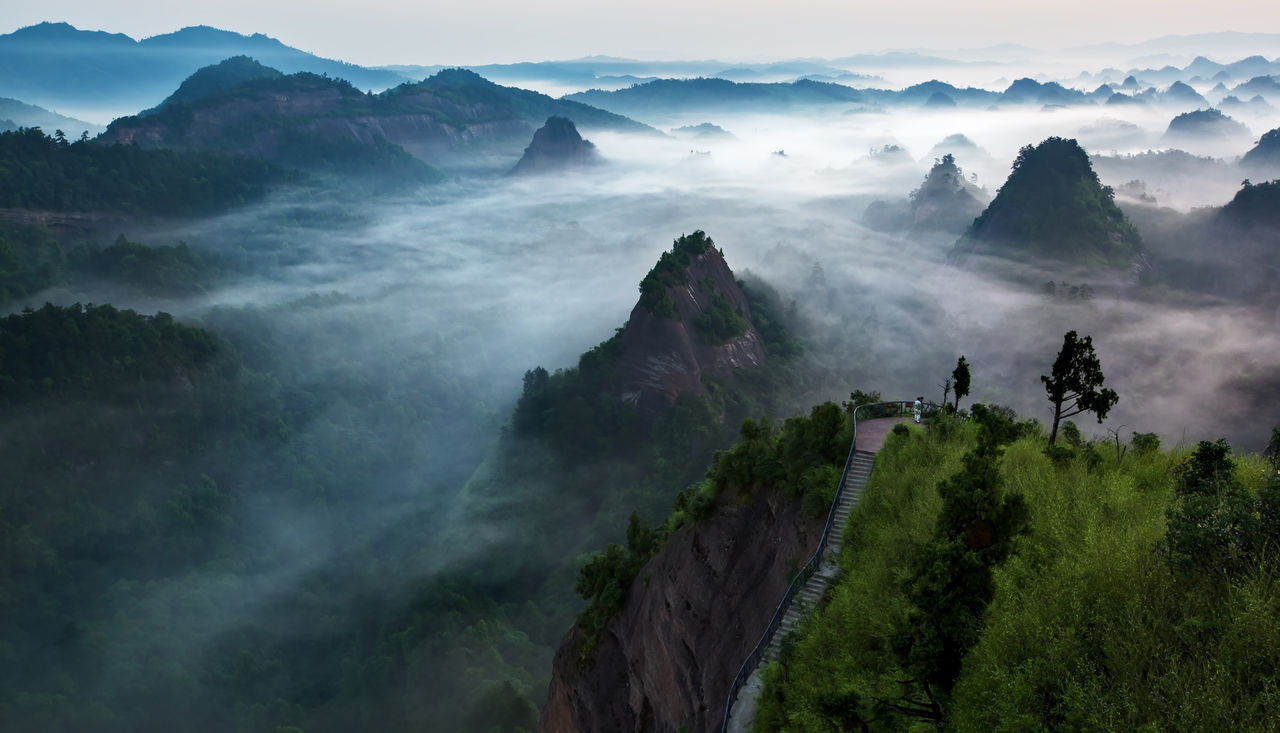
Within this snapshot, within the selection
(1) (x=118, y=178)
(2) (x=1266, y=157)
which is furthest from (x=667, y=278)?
(2) (x=1266, y=157)

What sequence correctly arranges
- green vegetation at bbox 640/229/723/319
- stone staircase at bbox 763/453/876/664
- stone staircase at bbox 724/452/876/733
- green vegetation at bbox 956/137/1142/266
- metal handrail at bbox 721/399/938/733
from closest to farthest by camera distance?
stone staircase at bbox 724/452/876/733
metal handrail at bbox 721/399/938/733
stone staircase at bbox 763/453/876/664
green vegetation at bbox 640/229/723/319
green vegetation at bbox 956/137/1142/266

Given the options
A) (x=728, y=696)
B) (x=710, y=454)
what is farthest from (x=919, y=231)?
(x=728, y=696)

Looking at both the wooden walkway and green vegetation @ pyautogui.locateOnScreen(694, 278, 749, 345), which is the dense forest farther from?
the wooden walkway

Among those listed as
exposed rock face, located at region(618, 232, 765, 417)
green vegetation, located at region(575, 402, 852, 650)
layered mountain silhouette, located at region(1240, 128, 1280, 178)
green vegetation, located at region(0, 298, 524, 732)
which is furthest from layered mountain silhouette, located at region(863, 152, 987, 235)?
green vegetation, located at region(575, 402, 852, 650)

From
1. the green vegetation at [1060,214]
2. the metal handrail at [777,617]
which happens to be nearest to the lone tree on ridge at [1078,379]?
the metal handrail at [777,617]

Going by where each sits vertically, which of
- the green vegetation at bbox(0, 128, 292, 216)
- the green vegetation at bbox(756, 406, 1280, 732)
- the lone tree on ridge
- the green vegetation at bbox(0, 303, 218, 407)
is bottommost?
the green vegetation at bbox(0, 303, 218, 407)

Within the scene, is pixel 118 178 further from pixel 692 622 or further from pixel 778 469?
pixel 778 469

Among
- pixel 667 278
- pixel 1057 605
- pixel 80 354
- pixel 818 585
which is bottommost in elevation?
pixel 80 354
